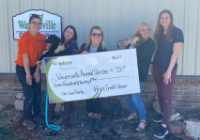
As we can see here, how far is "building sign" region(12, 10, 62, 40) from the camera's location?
4.38 m

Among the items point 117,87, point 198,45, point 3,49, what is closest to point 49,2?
point 3,49

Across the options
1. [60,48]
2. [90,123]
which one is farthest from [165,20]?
[90,123]

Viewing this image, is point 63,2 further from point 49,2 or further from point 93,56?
point 93,56

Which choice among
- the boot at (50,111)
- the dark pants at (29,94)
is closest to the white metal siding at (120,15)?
the dark pants at (29,94)

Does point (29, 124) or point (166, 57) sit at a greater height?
point (166, 57)

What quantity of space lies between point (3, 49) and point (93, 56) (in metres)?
2.40

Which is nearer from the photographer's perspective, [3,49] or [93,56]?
[93,56]

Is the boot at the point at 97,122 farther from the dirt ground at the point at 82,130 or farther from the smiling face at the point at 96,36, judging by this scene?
Answer: the smiling face at the point at 96,36

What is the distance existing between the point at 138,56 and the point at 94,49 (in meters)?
0.81

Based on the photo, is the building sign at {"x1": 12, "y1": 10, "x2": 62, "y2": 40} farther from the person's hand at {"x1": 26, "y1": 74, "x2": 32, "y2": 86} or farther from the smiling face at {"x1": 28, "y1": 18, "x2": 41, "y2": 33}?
the person's hand at {"x1": 26, "y1": 74, "x2": 32, "y2": 86}

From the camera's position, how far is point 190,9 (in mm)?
4211

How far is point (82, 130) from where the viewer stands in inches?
148

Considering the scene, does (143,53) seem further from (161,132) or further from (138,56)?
(161,132)

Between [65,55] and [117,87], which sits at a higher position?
[65,55]
